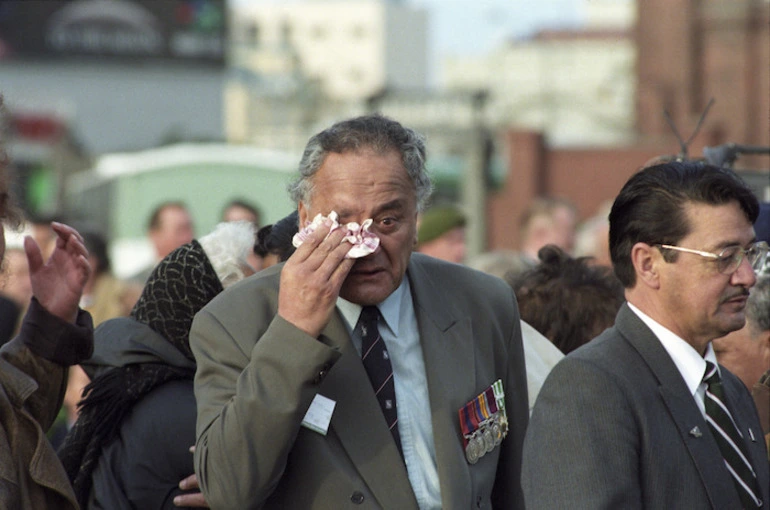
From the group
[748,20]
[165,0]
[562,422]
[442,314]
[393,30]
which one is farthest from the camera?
[393,30]

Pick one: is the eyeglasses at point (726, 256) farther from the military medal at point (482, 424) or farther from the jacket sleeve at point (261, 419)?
the jacket sleeve at point (261, 419)

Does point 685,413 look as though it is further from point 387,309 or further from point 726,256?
point 387,309

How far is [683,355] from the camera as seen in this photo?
3496 mm

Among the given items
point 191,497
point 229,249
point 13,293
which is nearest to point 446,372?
point 191,497

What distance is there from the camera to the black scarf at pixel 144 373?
418 cm

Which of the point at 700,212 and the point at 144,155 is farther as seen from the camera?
the point at 144,155

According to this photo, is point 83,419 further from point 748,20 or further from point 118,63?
point 118,63

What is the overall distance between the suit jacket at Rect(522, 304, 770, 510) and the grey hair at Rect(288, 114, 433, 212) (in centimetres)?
63

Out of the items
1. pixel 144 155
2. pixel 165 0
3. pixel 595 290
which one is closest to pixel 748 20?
pixel 144 155

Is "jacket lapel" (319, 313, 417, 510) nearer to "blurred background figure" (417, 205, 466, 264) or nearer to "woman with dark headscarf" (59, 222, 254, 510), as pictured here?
"woman with dark headscarf" (59, 222, 254, 510)

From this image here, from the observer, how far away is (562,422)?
3381mm

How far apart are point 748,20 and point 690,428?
25.8 metres

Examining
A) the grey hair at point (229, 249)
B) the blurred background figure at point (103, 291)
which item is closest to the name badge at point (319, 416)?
Result: the grey hair at point (229, 249)

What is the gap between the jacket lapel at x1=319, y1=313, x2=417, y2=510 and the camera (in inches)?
135
